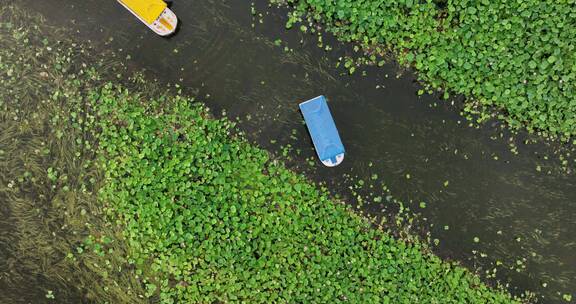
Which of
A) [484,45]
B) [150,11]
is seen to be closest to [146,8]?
[150,11]

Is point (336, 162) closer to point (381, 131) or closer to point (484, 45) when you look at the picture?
point (381, 131)

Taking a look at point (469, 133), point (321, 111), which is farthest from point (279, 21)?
point (469, 133)

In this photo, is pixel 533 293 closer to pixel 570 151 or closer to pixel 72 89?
pixel 570 151

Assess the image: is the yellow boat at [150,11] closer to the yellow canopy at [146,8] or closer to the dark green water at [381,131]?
the yellow canopy at [146,8]

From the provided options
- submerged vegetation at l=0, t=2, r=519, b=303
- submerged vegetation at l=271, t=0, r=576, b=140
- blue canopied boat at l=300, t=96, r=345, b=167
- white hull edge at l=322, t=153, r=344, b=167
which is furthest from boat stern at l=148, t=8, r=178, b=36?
white hull edge at l=322, t=153, r=344, b=167

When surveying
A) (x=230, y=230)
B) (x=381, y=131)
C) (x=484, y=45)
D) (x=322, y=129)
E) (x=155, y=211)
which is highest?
(x=484, y=45)

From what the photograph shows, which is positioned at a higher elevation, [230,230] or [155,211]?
[230,230]

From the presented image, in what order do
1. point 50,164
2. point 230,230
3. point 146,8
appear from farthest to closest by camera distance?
1. point 50,164
2. point 230,230
3. point 146,8

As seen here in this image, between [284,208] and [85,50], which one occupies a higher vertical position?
[284,208]

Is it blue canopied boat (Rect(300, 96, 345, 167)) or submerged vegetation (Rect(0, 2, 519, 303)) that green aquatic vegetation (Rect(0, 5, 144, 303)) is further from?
blue canopied boat (Rect(300, 96, 345, 167))
